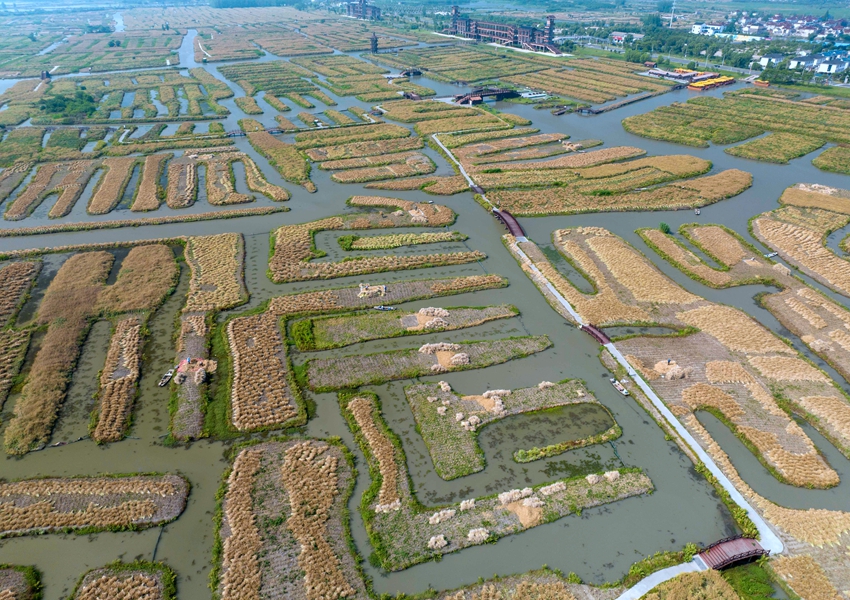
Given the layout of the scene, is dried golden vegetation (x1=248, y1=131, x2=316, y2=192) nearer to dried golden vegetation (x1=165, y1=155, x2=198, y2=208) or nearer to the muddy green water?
dried golden vegetation (x1=165, y1=155, x2=198, y2=208)

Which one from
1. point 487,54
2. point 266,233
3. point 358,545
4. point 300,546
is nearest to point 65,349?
point 266,233

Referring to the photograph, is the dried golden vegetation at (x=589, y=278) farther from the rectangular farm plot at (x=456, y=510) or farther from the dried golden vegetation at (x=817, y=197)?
the dried golden vegetation at (x=817, y=197)

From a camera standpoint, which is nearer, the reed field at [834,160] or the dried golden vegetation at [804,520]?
the dried golden vegetation at [804,520]

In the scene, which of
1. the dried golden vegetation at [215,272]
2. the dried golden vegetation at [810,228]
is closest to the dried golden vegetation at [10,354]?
the dried golden vegetation at [215,272]

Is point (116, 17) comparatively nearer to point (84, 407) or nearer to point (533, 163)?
point (533, 163)

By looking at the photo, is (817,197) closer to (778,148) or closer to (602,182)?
(778,148)

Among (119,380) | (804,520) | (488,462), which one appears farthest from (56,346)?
(804,520)

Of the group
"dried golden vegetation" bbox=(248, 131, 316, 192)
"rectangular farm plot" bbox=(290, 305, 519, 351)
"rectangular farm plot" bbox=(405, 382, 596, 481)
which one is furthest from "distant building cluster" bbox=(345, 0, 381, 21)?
"rectangular farm plot" bbox=(405, 382, 596, 481)
